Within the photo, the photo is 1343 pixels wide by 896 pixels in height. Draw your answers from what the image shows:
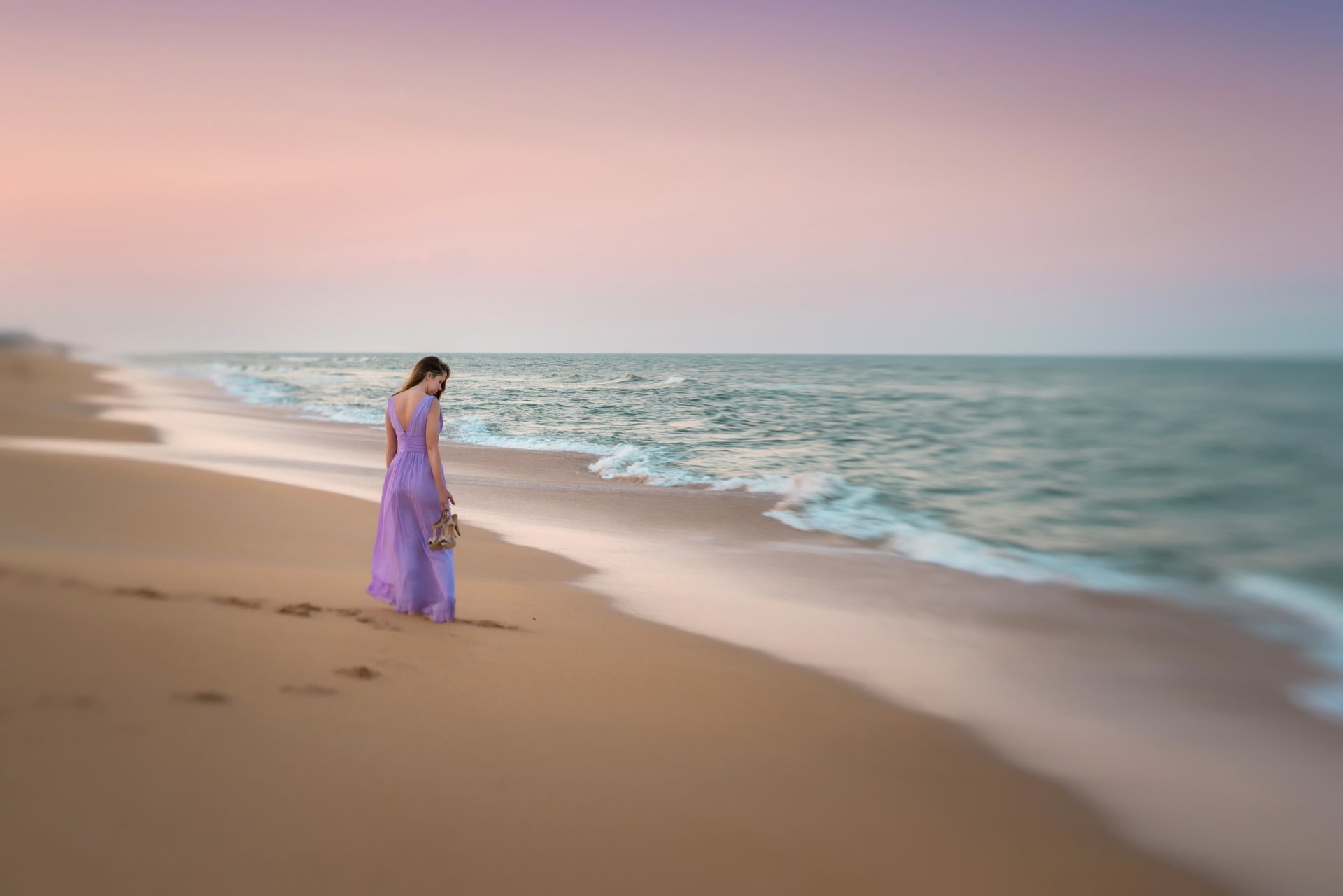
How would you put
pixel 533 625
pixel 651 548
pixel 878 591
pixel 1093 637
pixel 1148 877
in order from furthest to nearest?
pixel 651 548, pixel 878 591, pixel 1093 637, pixel 533 625, pixel 1148 877

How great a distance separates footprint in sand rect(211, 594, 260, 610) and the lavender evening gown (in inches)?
32.5

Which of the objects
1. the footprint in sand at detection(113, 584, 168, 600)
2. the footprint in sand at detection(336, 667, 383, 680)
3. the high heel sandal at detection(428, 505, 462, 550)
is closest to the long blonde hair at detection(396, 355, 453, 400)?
the high heel sandal at detection(428, 505, 462, 550)

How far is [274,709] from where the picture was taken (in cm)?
401

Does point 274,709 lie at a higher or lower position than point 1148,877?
higher

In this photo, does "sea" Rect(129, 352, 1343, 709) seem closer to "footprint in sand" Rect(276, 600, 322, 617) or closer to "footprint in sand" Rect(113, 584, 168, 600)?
"footprint in sand" Rect(276, 600, 322, 617)

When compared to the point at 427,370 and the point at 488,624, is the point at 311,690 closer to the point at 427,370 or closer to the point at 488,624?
the point at 488,624

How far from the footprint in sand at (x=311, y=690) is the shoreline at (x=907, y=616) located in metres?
2.77

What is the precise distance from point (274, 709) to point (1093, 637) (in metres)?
6.49

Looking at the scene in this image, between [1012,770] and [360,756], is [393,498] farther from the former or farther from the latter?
[1012,770]

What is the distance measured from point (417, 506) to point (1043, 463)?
637 inches

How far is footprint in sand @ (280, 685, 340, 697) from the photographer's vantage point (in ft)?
13.9

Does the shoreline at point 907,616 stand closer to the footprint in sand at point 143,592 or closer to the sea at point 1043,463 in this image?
the sea at point 1043,463

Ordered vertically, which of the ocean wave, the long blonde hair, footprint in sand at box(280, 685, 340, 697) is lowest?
the ocean wave

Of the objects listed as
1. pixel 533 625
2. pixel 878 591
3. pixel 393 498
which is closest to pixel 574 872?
pixel 533 625
